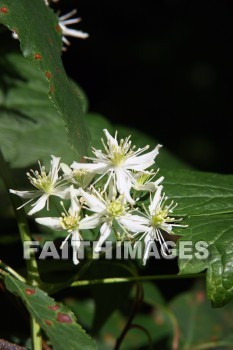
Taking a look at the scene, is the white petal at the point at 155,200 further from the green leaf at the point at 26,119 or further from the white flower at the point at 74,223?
the green leaf at the point at 26,119

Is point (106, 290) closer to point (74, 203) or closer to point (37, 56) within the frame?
point (74, 203)

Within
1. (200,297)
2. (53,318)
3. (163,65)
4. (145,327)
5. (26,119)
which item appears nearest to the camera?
(53,318)

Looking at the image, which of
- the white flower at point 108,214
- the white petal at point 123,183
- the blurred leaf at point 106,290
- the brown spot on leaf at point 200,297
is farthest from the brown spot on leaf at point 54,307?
the brown spot on leaf at point 200,297

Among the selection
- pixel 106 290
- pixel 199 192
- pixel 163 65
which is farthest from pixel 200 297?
pixel 163 65

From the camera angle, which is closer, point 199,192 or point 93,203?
point 93,203

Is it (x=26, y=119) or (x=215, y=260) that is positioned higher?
(x=26, y=119)

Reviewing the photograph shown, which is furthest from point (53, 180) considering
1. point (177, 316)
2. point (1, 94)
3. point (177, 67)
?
point (177, 67)

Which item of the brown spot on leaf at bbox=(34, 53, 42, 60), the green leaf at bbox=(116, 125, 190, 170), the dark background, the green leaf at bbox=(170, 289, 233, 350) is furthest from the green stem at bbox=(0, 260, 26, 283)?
the dark background

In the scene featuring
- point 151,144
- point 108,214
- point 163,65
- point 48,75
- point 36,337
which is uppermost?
point 163,65

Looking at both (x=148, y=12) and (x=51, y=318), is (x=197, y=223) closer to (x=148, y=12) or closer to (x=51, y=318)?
(x=51, y=318)
